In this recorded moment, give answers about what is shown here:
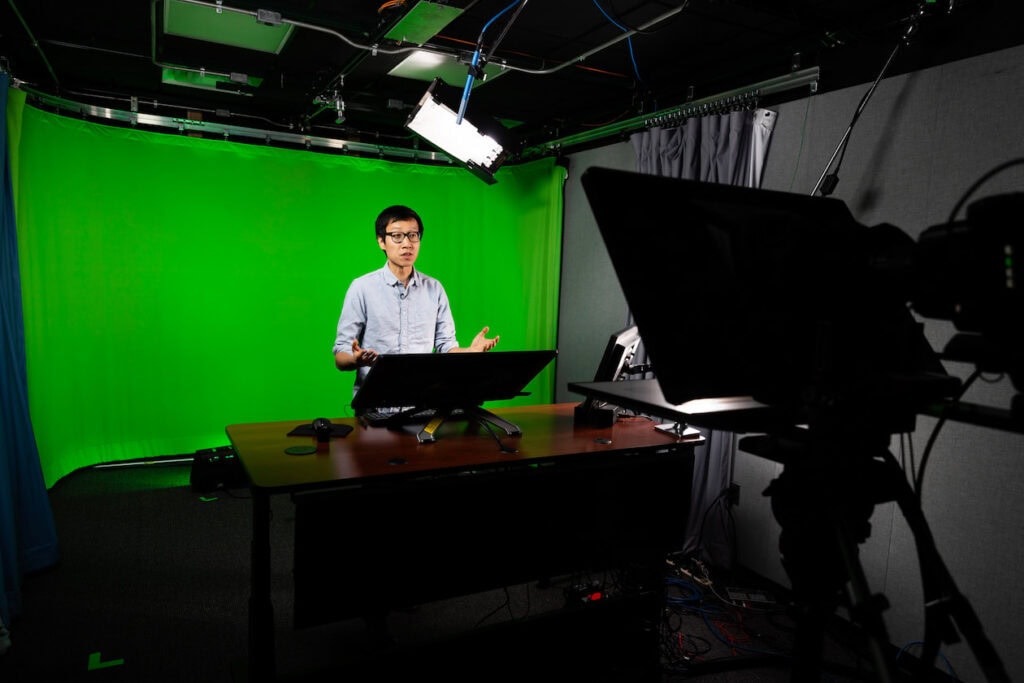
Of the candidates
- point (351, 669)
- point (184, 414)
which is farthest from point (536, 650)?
point (184, 414)

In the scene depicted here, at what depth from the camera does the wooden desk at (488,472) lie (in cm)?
165

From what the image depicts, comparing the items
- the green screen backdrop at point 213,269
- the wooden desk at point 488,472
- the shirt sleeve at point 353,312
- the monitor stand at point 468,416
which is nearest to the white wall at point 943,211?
the wooden desk at point 488,472

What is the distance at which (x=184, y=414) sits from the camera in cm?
458

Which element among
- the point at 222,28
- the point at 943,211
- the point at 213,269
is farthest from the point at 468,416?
the point at 213,269

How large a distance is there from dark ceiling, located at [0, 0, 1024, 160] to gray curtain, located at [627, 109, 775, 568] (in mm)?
192

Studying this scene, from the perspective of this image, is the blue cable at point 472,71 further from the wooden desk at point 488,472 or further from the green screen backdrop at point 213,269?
the green screen backdrop at point 213,269

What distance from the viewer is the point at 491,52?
2477 mm

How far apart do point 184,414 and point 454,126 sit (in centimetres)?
308

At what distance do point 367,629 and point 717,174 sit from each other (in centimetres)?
260

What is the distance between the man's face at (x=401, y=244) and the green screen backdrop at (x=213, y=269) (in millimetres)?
2028

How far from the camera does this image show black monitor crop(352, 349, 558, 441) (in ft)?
5.99

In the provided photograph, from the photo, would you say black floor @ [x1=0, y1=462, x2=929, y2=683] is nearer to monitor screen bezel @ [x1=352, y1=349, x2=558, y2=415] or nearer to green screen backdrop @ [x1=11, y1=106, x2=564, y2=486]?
monitor screen bezel @ [x1=352, y1=349, x2=558, y2=415]

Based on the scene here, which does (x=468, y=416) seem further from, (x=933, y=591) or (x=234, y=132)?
(x=234, y=132)

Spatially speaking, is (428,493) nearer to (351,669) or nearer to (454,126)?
(351,669)
